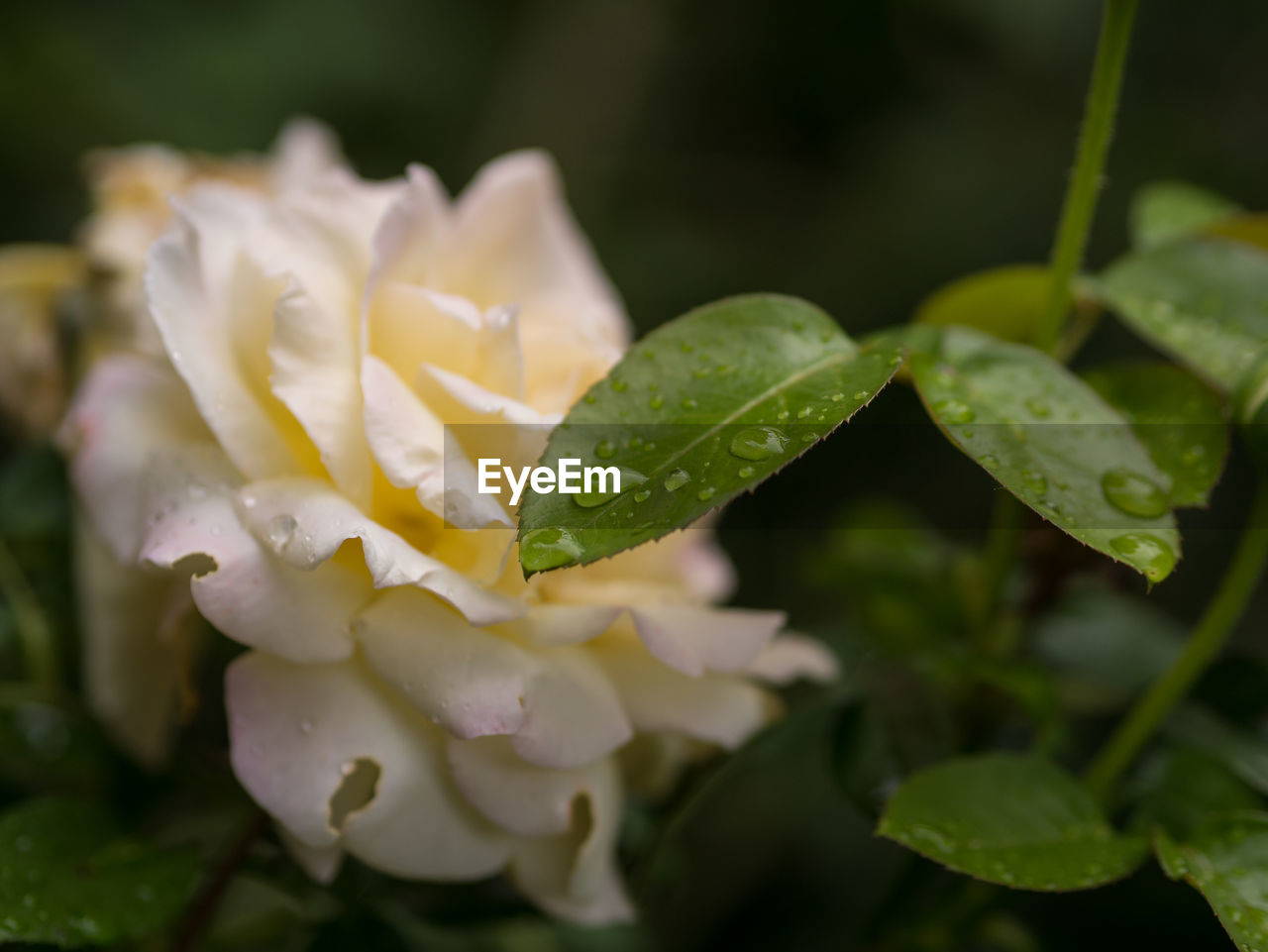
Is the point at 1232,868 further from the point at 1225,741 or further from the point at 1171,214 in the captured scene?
the point at 1171,214

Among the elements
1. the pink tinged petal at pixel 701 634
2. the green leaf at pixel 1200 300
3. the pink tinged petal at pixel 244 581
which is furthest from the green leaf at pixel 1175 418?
the pink tinged petal at pixel 244 581

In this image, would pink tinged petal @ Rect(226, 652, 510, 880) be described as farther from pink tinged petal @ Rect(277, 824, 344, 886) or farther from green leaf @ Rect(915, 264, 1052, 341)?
green leaf @ Rect(915, 264, 1052, 341)

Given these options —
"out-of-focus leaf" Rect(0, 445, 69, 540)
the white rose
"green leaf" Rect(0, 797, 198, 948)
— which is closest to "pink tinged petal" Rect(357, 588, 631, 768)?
the white rose

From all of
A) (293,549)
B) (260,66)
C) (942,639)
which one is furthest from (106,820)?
(260,66)

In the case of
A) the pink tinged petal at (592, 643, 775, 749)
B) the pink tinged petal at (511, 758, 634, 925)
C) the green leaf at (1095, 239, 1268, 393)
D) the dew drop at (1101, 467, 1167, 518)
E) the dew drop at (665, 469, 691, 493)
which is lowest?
the pink tinged petal at (511, 758, 634, 925)

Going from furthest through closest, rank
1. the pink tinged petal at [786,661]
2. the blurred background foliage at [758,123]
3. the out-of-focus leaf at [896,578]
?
the blurred background foliage at [758,123] < the out-of-focus leaf at [896,578] < the pink tinged petal at [786,661]

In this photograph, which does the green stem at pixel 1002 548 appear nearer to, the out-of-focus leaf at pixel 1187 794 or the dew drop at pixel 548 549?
the out-of-focus leaf at pixel 1187 794
